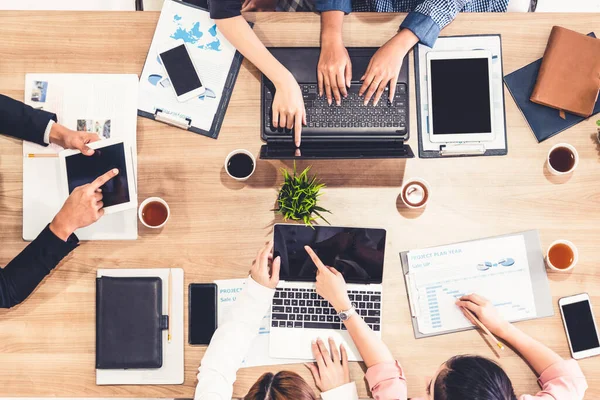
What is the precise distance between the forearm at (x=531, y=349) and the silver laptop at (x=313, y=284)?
0.37 m

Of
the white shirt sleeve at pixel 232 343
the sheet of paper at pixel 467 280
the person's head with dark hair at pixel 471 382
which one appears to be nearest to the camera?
the person's head with dark hair at pixel 471 382

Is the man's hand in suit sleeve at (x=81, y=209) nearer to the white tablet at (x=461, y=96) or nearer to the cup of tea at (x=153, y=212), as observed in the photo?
the cup of tea at (x=153, y=212)

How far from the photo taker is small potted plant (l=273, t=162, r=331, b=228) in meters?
1.37

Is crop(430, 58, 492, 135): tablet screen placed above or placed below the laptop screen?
above

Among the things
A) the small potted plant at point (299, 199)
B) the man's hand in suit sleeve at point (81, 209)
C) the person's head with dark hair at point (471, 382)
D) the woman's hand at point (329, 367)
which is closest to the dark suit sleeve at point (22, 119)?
the man's hand in suit sleeve at point (81, 209)

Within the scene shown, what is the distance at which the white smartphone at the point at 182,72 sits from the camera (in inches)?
56.4

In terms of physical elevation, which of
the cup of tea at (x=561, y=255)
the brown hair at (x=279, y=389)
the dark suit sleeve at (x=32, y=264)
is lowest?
the brown hair at (x=279, y=389)

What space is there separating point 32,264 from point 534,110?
1510mm

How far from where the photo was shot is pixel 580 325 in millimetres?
1410

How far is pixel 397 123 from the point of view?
1.41 m

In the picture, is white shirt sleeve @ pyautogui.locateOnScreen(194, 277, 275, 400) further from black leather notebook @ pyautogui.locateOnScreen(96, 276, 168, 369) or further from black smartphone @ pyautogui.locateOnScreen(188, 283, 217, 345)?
→ black leather notebook @ pyautogui.locateOnScreen(96, 276, 168, 369)

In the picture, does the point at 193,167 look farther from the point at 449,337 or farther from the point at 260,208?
the point at 449,337

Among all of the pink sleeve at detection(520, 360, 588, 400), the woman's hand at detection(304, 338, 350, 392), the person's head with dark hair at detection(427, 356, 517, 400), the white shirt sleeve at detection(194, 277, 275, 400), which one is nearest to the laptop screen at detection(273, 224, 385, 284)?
the white shirt sleeve at detection(194, 277, 275, 400)

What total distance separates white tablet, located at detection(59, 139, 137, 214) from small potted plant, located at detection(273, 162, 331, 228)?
0.42 m
